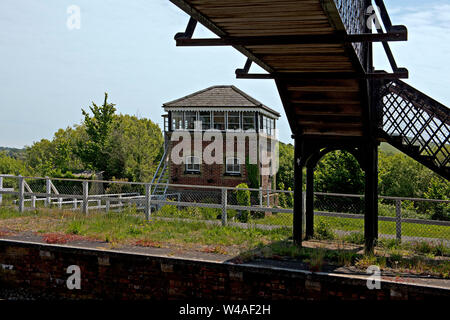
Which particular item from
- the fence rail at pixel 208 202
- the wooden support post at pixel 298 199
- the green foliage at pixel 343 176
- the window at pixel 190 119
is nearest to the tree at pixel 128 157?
the fence rail at pixel 208 202

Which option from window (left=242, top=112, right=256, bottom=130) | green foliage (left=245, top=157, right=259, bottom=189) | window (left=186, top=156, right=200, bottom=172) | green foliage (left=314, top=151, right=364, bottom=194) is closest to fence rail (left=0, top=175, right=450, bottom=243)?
green foliage (left=314, top=151, right=364, bottom=194)

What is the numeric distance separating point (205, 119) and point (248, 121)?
285 cm

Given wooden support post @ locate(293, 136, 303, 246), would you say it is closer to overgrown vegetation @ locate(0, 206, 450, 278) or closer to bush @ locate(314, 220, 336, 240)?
overgrown vegetation @ locate(0, 206, 450, 278)

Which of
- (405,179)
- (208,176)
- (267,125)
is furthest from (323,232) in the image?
(405,179)

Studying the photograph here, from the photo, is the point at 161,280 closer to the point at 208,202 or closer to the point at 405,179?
the point at 208,202

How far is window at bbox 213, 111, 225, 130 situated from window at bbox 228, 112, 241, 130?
1.45 ft

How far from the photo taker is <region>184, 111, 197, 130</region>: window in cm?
2978

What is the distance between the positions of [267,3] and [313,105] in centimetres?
509

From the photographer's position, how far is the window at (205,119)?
2942 cm

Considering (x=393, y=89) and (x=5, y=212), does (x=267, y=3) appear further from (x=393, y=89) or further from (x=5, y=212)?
(x=5, y=212)

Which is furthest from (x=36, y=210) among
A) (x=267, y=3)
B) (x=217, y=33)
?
(x=267, y=3)

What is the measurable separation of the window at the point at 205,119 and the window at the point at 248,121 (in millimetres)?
2275

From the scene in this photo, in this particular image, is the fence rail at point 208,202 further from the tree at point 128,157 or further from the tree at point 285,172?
the tree at point 285,172

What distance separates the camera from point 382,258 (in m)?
9.55
